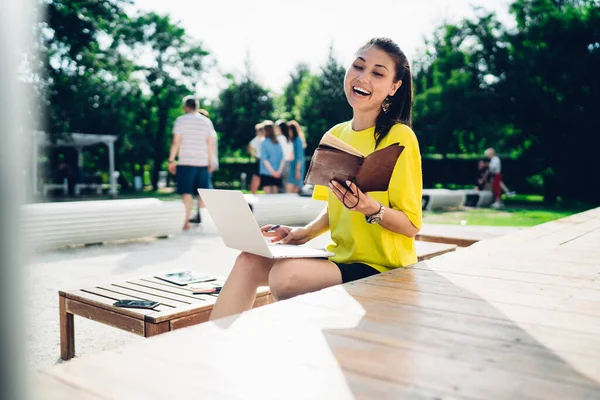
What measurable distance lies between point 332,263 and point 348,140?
656mm

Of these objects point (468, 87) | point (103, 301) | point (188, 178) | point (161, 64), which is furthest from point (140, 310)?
point (161, 64)

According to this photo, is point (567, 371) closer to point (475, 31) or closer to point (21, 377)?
point (21, 377)

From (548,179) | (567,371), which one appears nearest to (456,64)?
(548,179)

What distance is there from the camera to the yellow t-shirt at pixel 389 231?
2320 mm

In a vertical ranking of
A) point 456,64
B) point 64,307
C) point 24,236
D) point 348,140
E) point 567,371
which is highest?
point 456,64

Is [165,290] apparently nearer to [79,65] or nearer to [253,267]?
[253,267]

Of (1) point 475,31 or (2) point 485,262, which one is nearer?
(2) point 485,262

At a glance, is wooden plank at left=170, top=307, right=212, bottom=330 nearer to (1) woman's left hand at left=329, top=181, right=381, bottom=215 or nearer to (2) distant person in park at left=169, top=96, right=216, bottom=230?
(1) woman's left hand at left=329, top=181, right=381, bottom=215

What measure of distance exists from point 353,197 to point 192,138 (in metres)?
6.63

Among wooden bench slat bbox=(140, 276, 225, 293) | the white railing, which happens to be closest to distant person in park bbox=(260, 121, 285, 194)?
the white railing

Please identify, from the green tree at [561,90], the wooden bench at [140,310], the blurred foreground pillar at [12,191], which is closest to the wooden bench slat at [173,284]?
the wooden bench at [140,310]

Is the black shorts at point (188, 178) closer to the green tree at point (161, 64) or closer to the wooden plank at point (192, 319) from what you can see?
the wooden plank at point (192, 319)

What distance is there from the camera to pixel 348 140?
8.65ft

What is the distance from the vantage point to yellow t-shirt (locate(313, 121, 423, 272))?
2.32m
